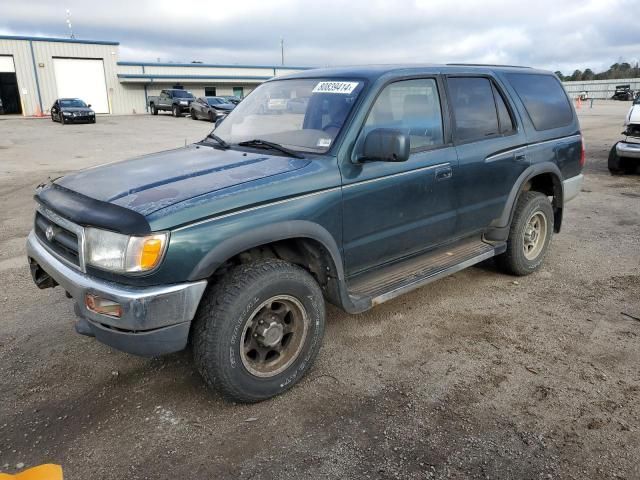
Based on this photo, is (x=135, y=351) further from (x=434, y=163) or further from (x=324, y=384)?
(x=434, y=163)

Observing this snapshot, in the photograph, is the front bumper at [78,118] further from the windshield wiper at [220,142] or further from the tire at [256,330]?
the tire at [256,330]

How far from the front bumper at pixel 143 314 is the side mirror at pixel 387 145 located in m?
1.30

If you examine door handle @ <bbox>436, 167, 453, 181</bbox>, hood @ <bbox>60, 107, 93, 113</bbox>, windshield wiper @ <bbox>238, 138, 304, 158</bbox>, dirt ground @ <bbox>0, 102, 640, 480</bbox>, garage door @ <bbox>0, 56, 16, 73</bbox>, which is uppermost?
garage door @ <bbox>0, 56, 16, 73</bbox>

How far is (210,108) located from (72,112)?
7.41 metres

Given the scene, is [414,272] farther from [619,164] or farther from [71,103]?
[71,103]

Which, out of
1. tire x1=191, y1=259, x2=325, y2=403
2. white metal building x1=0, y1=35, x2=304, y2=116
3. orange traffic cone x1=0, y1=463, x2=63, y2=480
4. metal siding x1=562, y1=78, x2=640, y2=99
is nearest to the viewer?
orange traffic cone x1=0, y1=463, x2=63, y2=480

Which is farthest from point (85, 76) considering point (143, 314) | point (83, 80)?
point (143, 314)

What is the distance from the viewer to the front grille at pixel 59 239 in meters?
2.69

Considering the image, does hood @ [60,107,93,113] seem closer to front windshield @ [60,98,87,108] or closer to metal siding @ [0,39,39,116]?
front windshield @ [60,98,87,108]

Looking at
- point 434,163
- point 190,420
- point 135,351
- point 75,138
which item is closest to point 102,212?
point 135,351

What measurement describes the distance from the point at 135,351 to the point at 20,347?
5.33 ft

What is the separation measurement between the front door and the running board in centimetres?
10

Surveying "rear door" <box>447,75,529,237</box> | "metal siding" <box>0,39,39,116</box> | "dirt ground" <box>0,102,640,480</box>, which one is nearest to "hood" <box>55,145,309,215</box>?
"dirt ground" <box>0,102,640,480</box>

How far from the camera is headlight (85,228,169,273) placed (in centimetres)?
238
